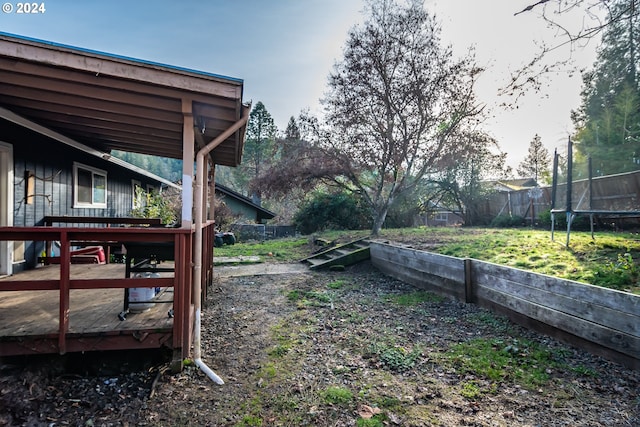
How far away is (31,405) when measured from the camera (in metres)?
2.38

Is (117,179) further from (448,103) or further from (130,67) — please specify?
(448,103)

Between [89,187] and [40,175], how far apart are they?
200cm

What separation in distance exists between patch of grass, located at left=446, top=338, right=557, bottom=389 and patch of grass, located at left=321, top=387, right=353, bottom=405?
1.08m

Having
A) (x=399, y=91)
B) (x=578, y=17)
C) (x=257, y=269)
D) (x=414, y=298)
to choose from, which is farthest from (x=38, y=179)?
(x=399, y=91)

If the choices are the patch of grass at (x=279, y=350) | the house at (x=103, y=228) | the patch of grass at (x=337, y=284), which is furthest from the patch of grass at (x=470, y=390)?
the patch of grass at (x=337, y=284)

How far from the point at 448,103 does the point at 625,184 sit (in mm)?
6759

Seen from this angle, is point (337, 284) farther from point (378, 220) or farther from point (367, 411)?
point (378, 220)

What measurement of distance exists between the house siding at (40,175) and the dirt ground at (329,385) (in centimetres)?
318

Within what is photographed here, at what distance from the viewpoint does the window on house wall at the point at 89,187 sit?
21.4 ft

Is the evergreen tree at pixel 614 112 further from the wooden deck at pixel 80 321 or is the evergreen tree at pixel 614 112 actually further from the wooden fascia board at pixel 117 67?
the wooden deck at pixel 80 321

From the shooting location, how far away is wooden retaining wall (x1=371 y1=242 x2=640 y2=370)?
268cm

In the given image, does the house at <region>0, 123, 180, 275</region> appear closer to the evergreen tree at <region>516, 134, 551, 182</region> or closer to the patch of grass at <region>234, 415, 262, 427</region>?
the patch of grass at <region>234, 415, 262, 427</region>

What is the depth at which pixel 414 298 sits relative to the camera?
522cm

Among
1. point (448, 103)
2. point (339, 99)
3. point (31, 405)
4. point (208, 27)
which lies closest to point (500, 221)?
point (448, 103)
